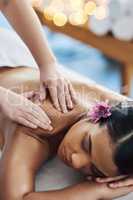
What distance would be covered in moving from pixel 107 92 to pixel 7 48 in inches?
16.1

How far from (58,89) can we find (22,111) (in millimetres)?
140

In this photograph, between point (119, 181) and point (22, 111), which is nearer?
point (119, 181)

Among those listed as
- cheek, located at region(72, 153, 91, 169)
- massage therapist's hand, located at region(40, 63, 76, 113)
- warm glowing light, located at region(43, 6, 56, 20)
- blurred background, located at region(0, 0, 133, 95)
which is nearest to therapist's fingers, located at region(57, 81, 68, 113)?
massage therapist's hand, located at region(40, 63, 76, 113)

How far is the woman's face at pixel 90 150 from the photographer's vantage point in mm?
1202

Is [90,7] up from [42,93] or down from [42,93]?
up

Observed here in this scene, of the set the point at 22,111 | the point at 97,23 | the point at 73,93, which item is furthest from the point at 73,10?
the point at 22,111

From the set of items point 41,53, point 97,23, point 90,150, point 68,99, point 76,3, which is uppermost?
point 76,3

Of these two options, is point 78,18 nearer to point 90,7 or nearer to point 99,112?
point 90,7

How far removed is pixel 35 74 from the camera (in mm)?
1594

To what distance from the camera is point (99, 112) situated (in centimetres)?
128

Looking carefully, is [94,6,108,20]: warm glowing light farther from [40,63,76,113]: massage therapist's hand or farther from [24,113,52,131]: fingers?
[24,113,52,131]: fingers

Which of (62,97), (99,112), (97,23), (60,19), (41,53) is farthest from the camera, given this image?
(60,19)

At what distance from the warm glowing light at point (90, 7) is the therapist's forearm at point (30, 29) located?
0.80 m

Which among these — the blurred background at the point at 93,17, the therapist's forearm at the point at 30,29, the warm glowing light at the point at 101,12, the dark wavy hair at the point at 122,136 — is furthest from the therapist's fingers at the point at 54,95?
the warm glowing light at the point at 101,12
